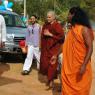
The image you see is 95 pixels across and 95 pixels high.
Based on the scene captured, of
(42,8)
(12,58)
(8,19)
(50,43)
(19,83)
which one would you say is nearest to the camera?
(50,43)

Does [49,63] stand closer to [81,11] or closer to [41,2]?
[81,11]

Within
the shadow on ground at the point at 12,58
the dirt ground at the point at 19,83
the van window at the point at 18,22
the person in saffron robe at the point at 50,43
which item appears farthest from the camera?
the van window at the point at 18,22

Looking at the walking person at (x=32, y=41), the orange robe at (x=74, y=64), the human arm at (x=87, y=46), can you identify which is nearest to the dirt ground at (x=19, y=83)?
the walking person at (x=32, y=41)

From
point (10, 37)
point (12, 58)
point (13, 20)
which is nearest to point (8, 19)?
point (13, 20)

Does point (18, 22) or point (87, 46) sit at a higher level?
point (87, 46)

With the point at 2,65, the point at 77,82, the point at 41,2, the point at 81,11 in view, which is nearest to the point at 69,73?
the point at 77,82

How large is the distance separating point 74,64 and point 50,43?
349 centimetres

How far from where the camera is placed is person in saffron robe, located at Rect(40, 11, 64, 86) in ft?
34.3

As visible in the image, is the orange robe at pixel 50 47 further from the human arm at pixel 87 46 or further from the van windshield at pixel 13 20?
the van windshield at pixel 13 20

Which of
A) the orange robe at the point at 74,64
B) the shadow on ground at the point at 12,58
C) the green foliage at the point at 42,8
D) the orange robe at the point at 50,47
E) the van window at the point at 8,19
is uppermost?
the orange robe at the point at 74,64

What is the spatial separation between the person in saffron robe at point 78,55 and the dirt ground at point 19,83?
2.82m

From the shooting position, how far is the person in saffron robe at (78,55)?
7031mm

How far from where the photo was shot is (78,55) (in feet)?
23.3

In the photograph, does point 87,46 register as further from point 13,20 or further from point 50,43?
point 13,20
